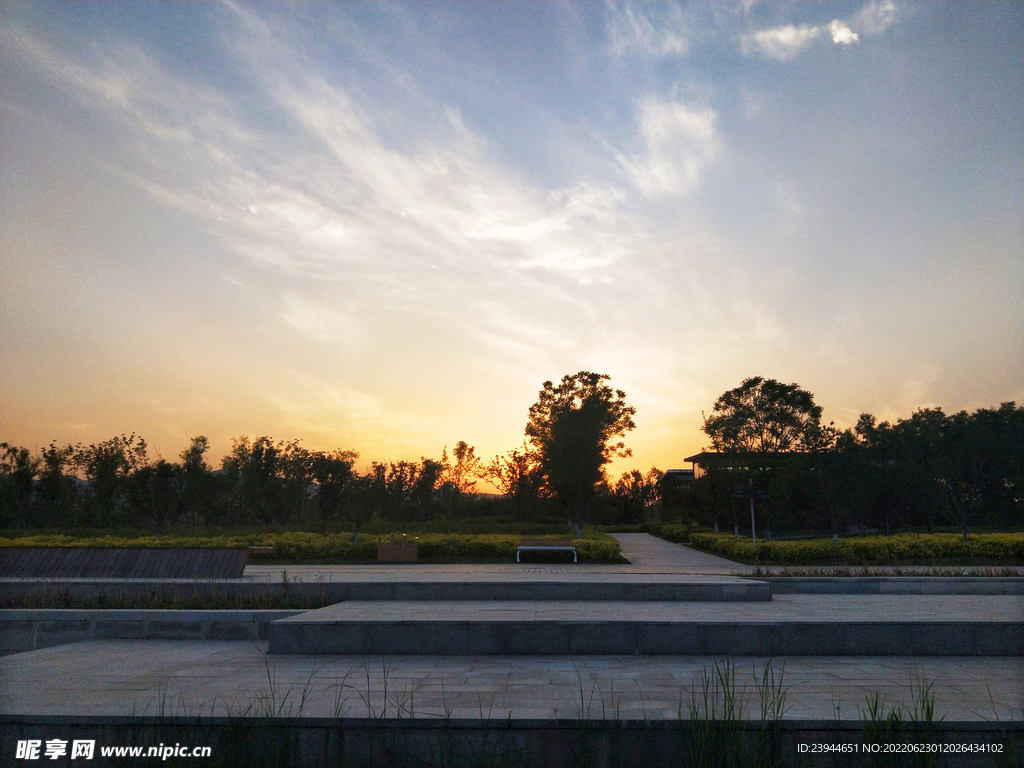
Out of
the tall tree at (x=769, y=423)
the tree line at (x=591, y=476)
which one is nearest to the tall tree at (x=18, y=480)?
the tree line at (x=591, y=476)

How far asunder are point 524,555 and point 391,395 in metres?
6.41

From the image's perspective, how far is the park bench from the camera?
→ 65.2 ft

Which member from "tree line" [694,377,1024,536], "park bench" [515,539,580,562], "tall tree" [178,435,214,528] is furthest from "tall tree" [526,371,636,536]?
"tall tree" [178,435,214,528]

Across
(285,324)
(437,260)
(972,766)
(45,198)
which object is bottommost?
(972,766)

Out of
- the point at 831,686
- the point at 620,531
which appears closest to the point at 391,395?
the point at 831,686

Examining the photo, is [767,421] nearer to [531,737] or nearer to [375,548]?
[375,548]

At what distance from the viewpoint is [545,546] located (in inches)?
787

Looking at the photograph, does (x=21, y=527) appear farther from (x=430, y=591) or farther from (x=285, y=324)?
(x=430, y=591)

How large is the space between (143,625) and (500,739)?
19.5 feet

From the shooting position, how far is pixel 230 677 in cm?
580

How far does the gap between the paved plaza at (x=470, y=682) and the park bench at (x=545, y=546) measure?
12.2 metres

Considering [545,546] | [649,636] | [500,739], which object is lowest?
[500,739]

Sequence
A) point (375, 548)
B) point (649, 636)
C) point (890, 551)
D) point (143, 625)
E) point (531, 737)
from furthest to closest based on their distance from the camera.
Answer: point (375, 548) → point (890, 551) → point (143, 625) → point (649, 636) → point (531, 737)

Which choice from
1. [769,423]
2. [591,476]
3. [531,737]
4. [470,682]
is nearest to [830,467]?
[769,423]
